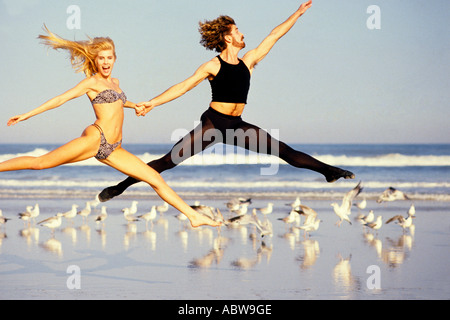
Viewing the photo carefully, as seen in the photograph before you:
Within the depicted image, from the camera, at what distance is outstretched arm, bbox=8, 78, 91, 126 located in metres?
6.38

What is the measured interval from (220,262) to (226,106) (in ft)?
12.0

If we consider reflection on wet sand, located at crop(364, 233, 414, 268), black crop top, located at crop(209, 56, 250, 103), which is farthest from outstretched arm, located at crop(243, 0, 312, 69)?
reflection on wet sand, located at crop(364, 233, 414, 268)

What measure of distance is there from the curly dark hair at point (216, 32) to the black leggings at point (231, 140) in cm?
68

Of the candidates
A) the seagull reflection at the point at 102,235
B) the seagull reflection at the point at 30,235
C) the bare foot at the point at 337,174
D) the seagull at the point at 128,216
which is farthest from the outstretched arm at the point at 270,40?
the seagull at the point at 128,216

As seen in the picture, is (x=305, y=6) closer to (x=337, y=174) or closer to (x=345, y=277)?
(x=337, y=174)

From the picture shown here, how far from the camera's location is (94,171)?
30938 millimetres

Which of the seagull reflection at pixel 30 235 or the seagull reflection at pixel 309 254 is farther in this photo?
the seagull reflection at pixel 30 235

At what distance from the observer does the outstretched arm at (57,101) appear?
638 centimetres

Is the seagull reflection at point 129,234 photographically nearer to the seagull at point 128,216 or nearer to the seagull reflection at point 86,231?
the seagull at point 128,216

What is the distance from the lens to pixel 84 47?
6.84 metres

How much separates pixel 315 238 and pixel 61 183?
15.7 meters

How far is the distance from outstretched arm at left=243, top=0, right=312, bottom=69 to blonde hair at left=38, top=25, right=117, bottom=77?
1.39 meters
